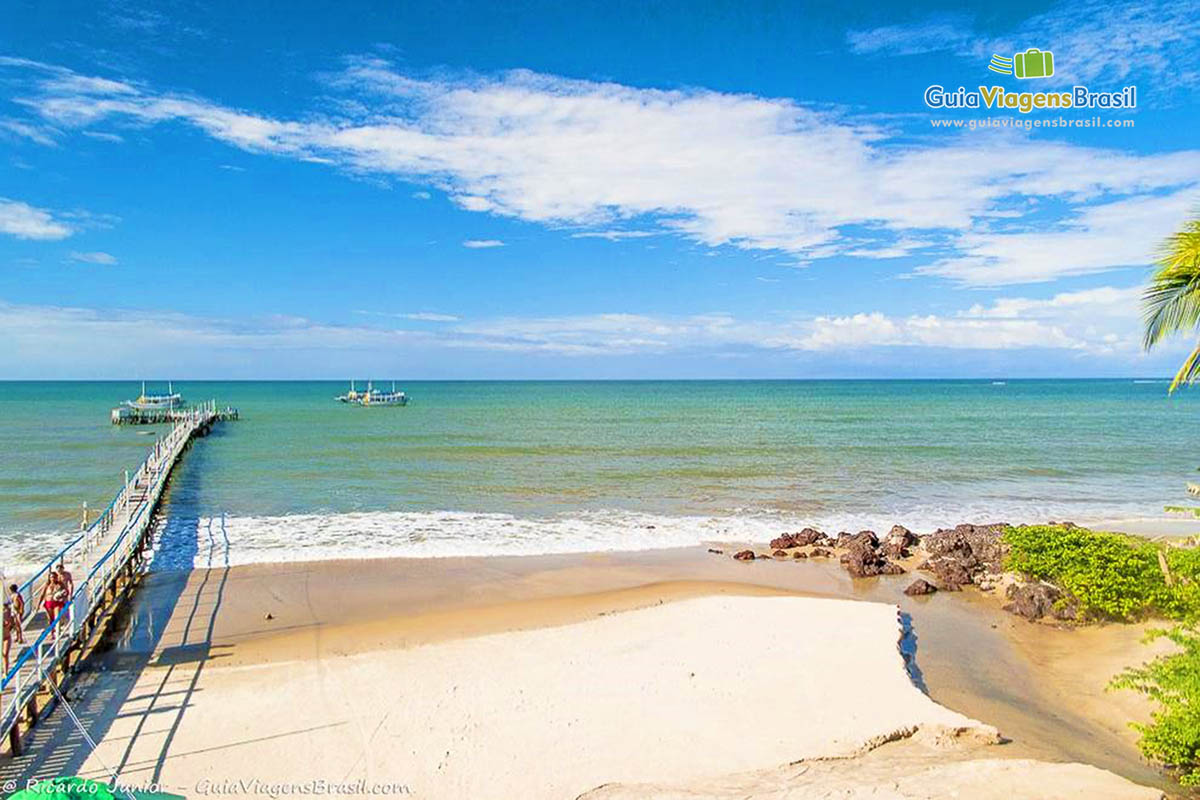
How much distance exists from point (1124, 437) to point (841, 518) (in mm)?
39371

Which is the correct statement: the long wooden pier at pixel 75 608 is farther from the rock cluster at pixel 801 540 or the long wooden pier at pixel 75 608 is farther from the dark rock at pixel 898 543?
the dark rock at pixel 898 543

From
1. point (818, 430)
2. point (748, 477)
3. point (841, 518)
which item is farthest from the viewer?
point (818, 430)

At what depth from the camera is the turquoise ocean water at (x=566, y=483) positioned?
71.7 ft

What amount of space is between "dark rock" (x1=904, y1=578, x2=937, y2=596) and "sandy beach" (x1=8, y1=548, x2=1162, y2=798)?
330 millimetres

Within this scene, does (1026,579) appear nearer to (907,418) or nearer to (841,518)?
(841,518)

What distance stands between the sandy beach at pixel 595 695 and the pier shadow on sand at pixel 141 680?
0.16 ft

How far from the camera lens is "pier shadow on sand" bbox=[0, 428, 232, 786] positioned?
8812 mm

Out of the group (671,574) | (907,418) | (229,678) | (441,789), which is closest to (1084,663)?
(671,574)

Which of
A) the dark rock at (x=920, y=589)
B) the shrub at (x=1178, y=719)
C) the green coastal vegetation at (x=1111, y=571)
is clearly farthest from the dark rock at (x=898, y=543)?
the shrub at (x=1178, y=719)

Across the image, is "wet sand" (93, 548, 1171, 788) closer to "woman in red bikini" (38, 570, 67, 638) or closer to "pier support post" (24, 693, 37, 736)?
"woman in red bikini" (38, 570, 67, 638)

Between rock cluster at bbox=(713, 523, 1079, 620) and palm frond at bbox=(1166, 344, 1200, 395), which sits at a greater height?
palm frond at bbox=(1166, 344, 1200, 395)

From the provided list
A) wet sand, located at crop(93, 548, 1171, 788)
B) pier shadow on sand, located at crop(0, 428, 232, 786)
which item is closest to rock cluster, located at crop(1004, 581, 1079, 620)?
wet sand, located at crop(93, 548, 1171, 788)

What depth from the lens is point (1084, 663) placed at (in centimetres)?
1219

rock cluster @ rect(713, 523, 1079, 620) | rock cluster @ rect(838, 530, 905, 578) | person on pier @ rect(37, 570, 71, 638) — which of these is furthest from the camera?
rock cluster @ rect(838, 530, 905, 578)
